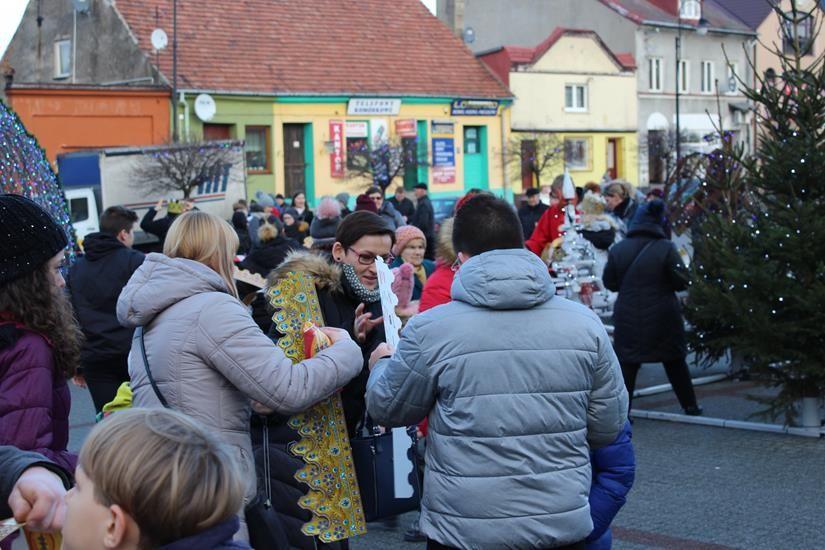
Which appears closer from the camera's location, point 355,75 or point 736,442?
point 736,442

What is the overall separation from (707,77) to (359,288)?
51.2m

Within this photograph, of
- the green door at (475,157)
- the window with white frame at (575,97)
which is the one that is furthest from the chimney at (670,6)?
the green door at (475,157)

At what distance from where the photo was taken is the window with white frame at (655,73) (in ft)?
167

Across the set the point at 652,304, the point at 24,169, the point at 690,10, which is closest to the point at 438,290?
the point at 652,304

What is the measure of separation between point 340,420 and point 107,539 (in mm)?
2372

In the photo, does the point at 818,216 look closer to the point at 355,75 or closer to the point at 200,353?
the point at 200,353

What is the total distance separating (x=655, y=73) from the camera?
51.3 m

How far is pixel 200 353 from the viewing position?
13.3 ft

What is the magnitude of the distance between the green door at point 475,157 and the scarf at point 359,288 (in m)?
39.7

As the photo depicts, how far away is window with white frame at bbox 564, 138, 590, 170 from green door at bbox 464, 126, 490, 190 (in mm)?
3757

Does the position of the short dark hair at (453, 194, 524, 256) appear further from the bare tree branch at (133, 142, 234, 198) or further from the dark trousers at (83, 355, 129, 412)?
the bare tree branch at (133, 142, 234, 198)

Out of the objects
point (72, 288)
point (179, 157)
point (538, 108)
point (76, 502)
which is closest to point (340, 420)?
point (76, 502)

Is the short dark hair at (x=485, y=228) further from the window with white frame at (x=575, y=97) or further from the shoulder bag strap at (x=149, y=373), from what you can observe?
the window with white frame at (x=575, y=97)

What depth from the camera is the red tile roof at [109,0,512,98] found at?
37.6 m
